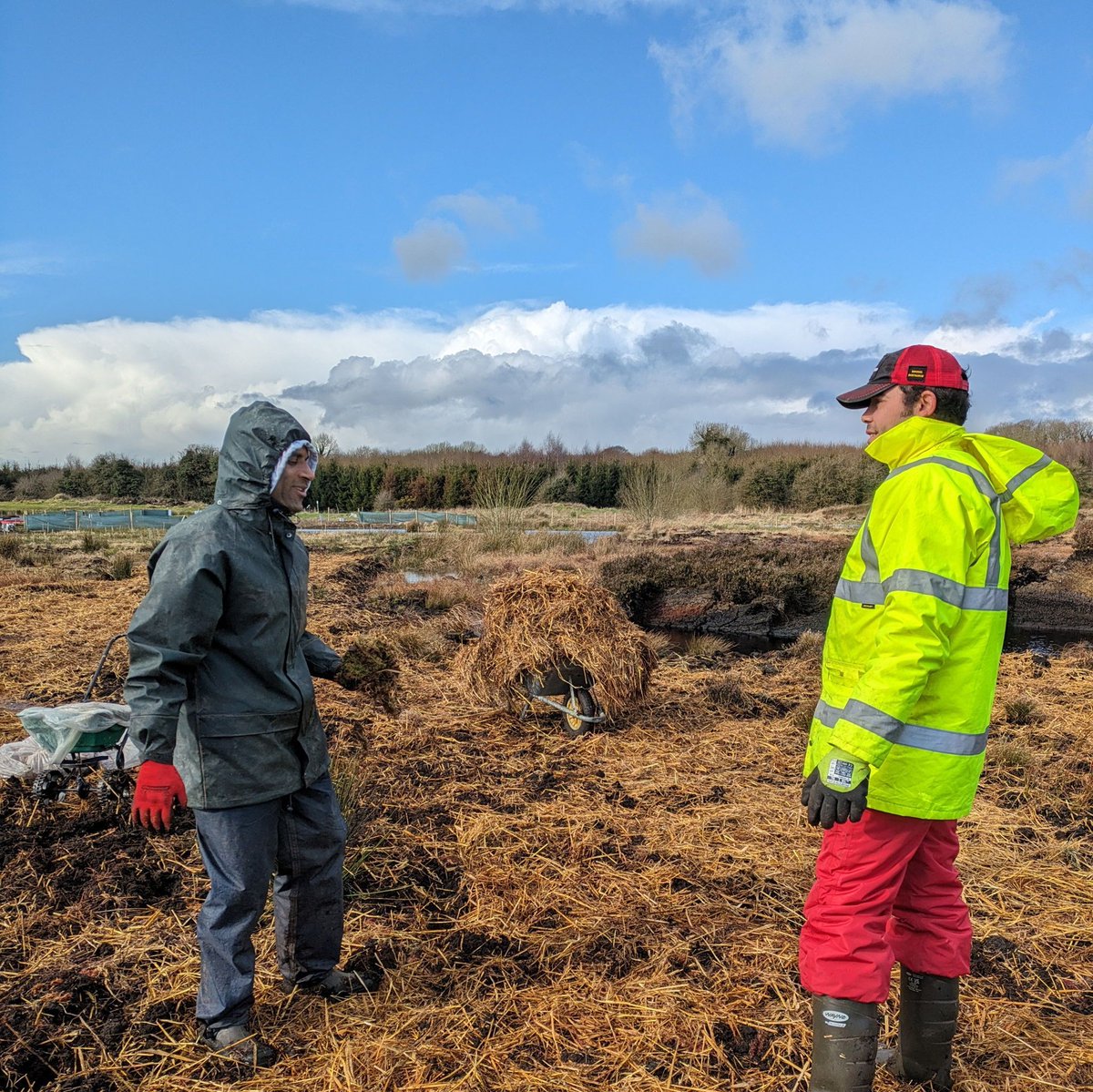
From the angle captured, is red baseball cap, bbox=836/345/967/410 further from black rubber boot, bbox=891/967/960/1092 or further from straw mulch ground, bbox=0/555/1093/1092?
straw mulch ground, bbox=0/555/1093/1092

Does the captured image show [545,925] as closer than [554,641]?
Yes

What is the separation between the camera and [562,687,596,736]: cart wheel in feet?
19.8

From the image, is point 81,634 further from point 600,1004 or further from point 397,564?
point 397,564

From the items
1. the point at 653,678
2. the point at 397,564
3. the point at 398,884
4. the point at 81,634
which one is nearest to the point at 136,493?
the point at 397,564

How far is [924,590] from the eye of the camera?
209cm

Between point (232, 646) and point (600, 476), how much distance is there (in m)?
44.6

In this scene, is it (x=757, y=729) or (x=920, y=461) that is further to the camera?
(x=757, y=729)

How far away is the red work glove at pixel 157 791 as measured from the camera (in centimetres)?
246

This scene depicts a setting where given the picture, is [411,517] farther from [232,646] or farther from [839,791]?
[839,791]

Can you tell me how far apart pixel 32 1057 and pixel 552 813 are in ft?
8.44

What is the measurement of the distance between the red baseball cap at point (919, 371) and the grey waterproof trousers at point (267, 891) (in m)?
2.13

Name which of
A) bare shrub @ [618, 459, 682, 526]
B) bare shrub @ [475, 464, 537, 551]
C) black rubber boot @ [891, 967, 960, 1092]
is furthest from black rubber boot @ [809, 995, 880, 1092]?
bare shrub @ [618, 459, 682, 526]

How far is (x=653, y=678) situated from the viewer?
7.91 m

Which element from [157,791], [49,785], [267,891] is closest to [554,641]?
[49,785]
